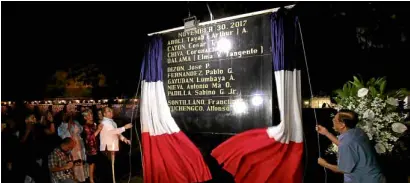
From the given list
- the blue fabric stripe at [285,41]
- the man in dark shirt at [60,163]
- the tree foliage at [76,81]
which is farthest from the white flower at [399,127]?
the tree foliage at [76,81]

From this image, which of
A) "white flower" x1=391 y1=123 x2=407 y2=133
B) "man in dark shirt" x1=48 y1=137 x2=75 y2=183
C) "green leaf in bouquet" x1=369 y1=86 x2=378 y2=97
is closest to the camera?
"white flower" x1=391 y1=123 x2=407 y2=133

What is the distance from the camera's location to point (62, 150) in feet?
17.6

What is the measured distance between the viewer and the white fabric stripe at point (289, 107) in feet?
15.0

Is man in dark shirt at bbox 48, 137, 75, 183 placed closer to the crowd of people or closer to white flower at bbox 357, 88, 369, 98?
the crowd of people

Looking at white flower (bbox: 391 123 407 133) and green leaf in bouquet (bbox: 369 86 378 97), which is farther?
green leaf in bouquet (bbox: 369 86 378 97)

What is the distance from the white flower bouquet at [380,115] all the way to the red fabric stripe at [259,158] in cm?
117

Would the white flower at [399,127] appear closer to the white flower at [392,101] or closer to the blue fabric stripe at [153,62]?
the white flower at [392,101]

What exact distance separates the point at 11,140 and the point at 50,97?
2010 cm

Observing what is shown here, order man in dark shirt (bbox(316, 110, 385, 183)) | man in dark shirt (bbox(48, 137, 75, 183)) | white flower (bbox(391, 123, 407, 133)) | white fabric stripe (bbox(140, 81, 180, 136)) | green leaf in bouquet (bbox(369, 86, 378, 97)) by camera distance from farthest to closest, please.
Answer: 1. white fabric stripe (bbox(140, 81, 180, 136))
2. man in dark shirt (bbox(48, 137, 75, 183))
3. green leaf in bouquet (bbox(369, 86, 378, 97))
4. white flower (bbox(391, 123, 407, 133))
5. man in dark shirt (bbox(316, 110, 385, 183))

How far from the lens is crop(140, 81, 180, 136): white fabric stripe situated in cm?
591

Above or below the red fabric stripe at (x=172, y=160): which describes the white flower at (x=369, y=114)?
above

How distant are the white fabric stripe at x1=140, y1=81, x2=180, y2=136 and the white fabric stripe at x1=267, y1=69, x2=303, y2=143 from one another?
2079 mm

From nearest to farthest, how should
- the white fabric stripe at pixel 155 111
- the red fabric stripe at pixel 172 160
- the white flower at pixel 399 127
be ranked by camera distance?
1. the white flower at pixel 399 127
2. the red fabric stripe at pixel 172 160
3. the white fabric stripe at pixel 155 111

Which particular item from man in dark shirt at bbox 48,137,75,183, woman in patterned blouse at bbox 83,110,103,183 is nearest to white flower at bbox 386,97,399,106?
man in dark shirt at bbox 48,137,75,183
